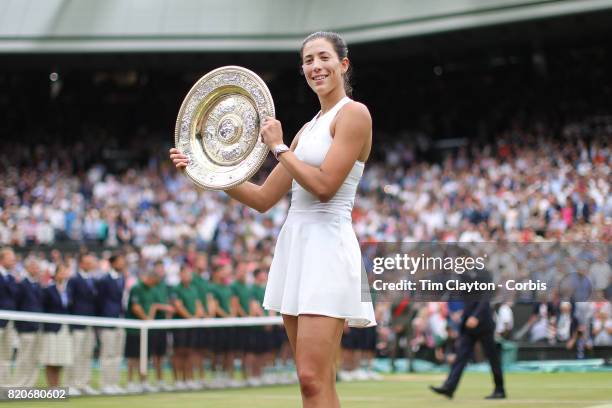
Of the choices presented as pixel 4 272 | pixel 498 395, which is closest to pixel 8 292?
pixel 4 272

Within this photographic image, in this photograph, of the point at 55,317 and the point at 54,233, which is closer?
the point at 55,317

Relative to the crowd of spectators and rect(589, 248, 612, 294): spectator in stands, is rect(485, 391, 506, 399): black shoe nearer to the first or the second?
rect(589, 248, 612, 294): spectator in stands

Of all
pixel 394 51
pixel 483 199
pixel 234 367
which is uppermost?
pixel 394 51

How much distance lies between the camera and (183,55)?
29.0 metres

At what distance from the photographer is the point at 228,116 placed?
5207mm

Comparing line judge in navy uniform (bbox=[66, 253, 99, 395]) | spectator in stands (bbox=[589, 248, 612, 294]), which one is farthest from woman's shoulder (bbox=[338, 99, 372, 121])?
spectator in stands (bbox=[589, 248, 612, 294])

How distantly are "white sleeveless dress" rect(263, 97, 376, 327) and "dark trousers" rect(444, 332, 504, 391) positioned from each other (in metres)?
7.82

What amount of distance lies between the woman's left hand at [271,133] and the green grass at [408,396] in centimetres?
A: 597

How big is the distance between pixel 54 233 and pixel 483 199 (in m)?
9.40

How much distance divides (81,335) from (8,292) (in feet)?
3.51

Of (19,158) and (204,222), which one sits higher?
(19,158)

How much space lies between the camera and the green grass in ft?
38.8

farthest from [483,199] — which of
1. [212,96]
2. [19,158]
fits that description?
[212,96]

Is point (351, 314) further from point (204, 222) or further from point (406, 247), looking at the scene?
point (204, 222)
